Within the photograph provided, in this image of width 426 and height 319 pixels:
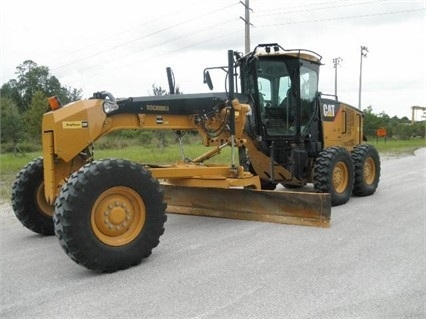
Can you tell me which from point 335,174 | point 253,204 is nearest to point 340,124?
point 335,174

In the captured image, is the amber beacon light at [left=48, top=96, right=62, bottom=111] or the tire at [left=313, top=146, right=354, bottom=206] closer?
the amber beacon light at [left=48, top=96, right=62, bottom=111]

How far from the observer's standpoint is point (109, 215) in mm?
4848

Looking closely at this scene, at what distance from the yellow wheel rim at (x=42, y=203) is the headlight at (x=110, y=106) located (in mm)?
1395

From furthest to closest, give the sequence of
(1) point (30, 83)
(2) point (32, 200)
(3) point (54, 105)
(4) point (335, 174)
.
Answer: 1. (1) point (30, 83)
2. (4) point (335, 174)
3. (2) point (32, 200)
4. (3) point (54, 105)

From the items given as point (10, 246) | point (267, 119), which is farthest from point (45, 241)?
point (267, 119)

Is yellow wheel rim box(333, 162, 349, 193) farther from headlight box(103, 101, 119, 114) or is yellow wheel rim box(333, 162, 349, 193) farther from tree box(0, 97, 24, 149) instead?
tree box(0, 97, 24, 149)

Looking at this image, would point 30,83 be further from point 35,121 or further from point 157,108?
point 157,108

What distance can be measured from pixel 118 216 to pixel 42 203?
1732 millimetres

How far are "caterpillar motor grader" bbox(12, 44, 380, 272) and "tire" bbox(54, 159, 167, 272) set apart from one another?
0.4 inches

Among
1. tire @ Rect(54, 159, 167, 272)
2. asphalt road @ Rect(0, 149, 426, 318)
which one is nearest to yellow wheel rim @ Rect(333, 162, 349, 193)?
asphalt road @ Rect(0, 149, 426, 318)

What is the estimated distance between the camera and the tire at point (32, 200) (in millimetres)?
6043

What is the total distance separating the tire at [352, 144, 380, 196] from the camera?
9.11 meters

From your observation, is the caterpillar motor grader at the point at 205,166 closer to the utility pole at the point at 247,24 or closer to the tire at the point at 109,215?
the tire at the point at 109,215

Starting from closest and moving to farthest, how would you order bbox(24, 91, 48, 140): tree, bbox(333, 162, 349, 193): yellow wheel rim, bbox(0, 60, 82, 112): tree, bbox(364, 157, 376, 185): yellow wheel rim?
bbox(333, 162, 349, 193): yellow wheel rim → bbox(364, 157, 376, 185): yellow wheel rim → bbox(24, 91, 48, 140): tree → bbox(0, 60, 82, 112): tree
